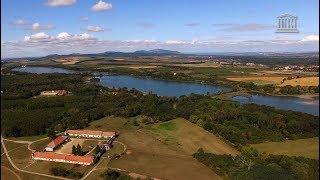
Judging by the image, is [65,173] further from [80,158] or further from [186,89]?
[186,89]

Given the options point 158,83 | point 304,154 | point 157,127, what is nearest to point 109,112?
point 157,127

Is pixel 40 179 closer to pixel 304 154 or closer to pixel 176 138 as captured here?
pixel 176 138

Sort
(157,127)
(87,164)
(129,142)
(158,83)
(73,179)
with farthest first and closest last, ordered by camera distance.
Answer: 1. (158,83)
2. (157,127)
3. (129,142)
4. (87,164)
5. (73,179)

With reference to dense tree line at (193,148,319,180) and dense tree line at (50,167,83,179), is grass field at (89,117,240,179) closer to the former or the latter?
dense tree line at (193,148,319,180)

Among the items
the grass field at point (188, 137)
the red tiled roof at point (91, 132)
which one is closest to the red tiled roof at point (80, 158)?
the red tiled roof at point (91, 132)

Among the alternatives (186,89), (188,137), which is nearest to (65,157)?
(188,137)

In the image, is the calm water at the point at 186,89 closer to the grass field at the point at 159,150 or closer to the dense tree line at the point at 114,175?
the grass field at the point at 159,150
